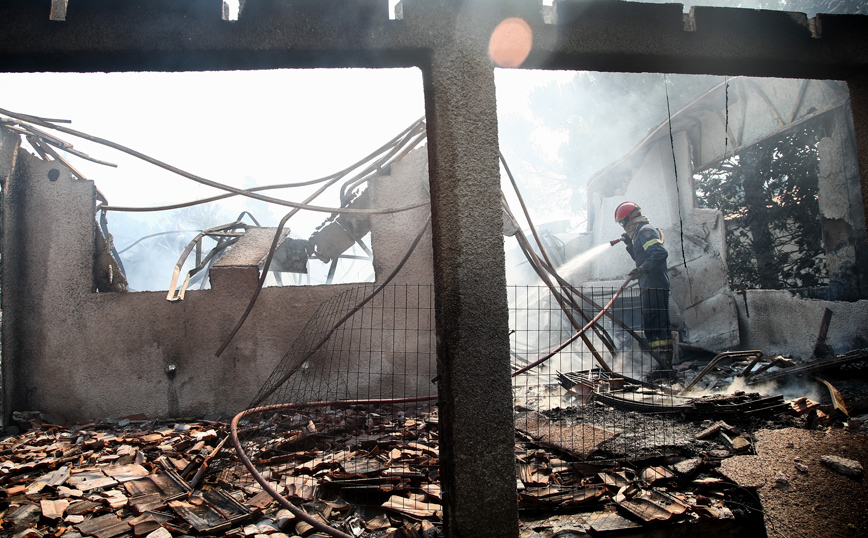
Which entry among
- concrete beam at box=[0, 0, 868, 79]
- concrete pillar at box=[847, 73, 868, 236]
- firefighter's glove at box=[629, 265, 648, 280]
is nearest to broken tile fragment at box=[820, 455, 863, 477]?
concrete pillar at box=[847, 73, 868, 236]

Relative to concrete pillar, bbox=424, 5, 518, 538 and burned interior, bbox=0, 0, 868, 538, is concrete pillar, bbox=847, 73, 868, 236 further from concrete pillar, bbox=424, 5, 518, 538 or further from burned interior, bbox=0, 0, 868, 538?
concrete pillar, bbox=424, 5, 518, 538

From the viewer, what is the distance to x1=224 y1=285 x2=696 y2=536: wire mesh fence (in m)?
3.34

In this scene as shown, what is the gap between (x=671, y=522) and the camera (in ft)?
9.35

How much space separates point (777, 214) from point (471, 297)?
8.58 meters

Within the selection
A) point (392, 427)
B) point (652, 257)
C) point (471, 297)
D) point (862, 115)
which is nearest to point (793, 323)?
point (652, 257)

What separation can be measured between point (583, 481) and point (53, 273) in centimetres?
691

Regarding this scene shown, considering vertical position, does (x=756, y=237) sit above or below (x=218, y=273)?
above

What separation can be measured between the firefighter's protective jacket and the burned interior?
142cm

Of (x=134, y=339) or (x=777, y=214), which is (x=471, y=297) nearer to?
(x=134, y=339)

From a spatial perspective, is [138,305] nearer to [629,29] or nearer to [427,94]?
[427,94]

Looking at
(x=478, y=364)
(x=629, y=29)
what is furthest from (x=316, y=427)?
(x=629, y=29)

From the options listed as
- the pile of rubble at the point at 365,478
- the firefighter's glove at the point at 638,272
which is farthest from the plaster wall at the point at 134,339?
the firefighter's glove at the point at 638,272

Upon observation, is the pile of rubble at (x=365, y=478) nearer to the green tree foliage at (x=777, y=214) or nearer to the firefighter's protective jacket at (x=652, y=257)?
the firefighter's protective jacket at (x=652, y=257)

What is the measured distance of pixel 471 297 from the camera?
7.79ft
